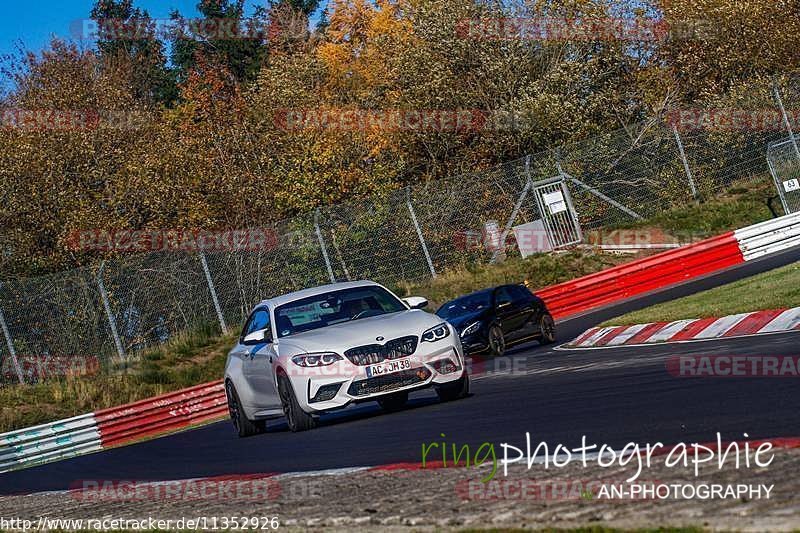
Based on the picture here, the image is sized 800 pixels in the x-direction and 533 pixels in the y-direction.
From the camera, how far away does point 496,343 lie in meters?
21.2

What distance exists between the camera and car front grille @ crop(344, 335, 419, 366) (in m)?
12.3

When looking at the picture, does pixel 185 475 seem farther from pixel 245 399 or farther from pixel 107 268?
pixel 107 268

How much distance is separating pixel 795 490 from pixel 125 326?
24.1 meters

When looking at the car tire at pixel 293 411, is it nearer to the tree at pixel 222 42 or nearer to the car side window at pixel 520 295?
the car side window at pixel 520 295

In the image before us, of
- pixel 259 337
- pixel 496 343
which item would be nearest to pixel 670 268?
pixel 496 343

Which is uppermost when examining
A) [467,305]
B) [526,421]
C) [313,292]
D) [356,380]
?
[313,292]

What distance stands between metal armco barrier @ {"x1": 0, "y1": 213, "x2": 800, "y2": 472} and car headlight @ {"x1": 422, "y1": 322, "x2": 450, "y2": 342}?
1059cm

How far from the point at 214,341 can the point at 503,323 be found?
9.66 meters

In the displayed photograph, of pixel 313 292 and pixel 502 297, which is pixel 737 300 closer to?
pixel 502 297

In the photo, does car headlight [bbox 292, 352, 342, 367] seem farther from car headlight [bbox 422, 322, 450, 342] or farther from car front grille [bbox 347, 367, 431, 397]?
car headlight [bbox 422, 322, 450, 342]

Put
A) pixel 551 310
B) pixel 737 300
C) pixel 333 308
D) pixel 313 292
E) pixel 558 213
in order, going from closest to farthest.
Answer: pixel 333 308
pixel 313 292
pixel 737 300
pixel 551 310
pixel 558 213

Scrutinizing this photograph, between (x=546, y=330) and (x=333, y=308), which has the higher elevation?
(x=333, y=308)

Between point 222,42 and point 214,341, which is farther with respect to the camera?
point 222,42

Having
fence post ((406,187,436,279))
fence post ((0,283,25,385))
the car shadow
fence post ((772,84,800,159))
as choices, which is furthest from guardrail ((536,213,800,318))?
the car shadow
